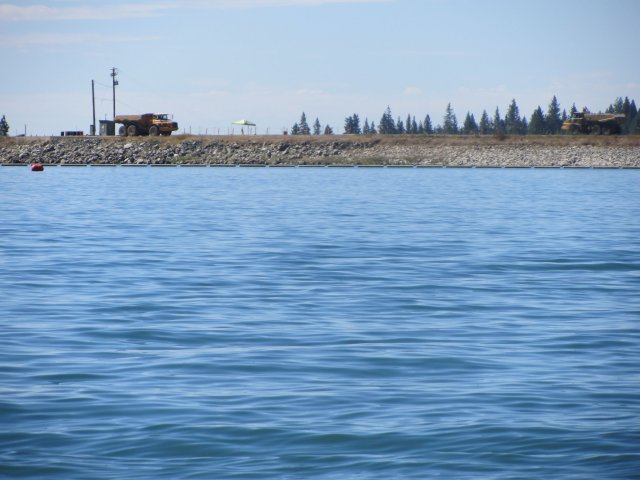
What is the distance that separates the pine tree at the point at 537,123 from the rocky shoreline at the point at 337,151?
54.5 m

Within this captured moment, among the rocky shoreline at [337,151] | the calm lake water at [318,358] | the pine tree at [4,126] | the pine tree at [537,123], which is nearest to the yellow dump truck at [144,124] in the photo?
the rocky shoreline at [337,151]

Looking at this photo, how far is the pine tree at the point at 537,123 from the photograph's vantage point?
184750mm

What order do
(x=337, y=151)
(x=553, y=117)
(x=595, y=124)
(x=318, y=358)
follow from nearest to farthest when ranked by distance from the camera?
(x=318, y=358) → (x=337, y=151) → (x=595, y=124) → (x=553, y=117)

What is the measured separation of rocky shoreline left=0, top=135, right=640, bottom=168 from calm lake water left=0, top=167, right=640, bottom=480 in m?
95.5

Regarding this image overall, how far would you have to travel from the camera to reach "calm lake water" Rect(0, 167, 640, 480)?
905cm

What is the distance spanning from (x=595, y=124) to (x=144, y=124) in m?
60.2

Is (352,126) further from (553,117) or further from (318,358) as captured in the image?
(318,358)

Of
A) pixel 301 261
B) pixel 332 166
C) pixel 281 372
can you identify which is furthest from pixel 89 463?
pixel 332 166

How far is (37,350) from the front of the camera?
13.4 metres

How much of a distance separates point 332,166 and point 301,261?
333 ft

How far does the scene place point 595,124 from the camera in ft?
438

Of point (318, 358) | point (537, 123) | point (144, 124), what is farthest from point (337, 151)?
point (318, 358)

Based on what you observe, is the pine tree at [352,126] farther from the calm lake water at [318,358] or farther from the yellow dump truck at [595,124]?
the calm lake water at [318,358]

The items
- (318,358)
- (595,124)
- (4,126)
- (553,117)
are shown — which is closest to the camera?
(318,358)
